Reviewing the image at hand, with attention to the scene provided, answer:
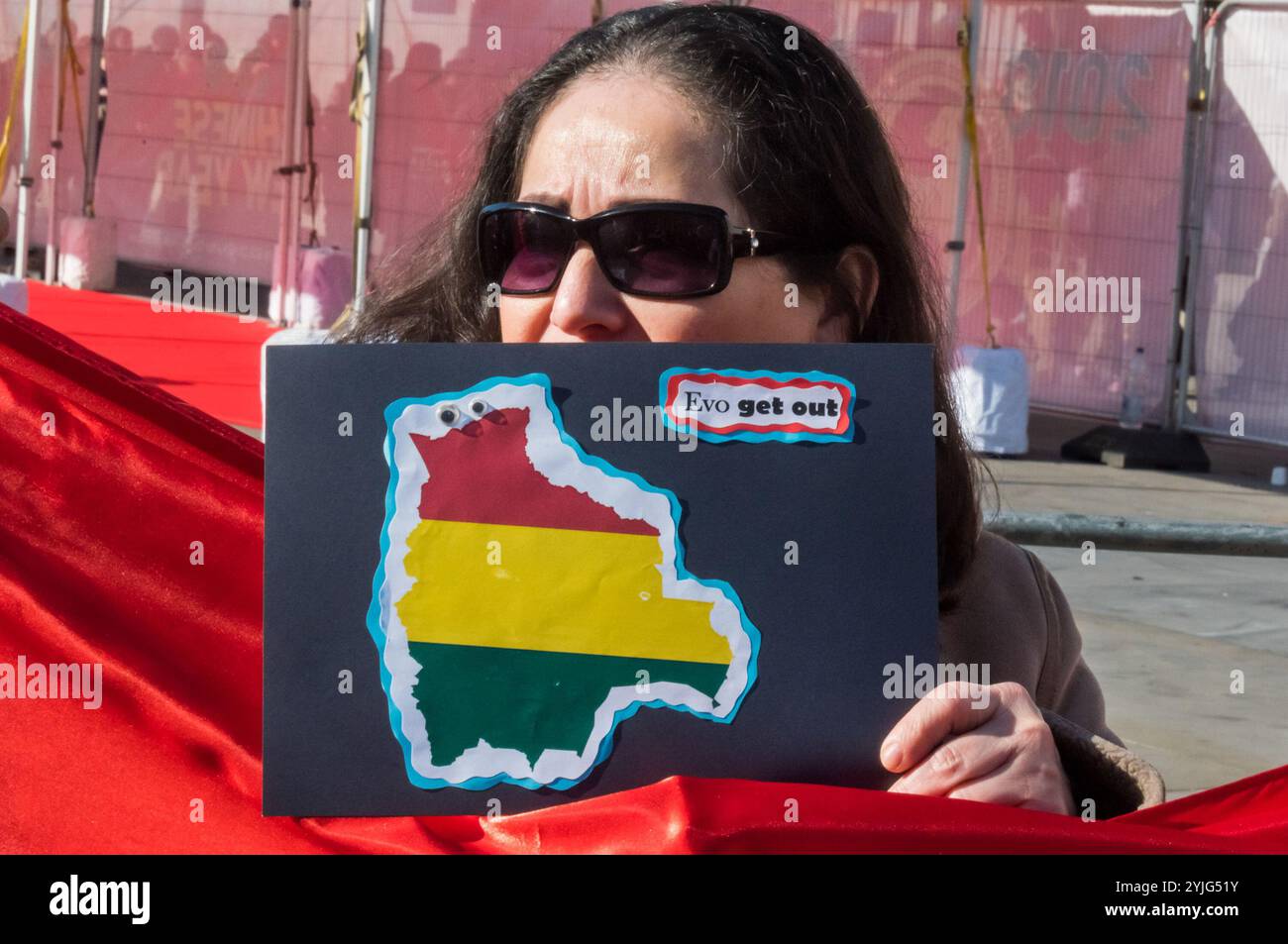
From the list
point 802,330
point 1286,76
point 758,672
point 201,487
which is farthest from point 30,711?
point 1286,76

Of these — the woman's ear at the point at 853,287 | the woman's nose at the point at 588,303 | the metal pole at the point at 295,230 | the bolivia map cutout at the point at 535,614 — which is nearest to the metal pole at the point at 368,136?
the metal pole at the point at 295,230

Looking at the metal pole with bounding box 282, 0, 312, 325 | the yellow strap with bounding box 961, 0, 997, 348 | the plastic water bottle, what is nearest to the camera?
the yellow strap with bounding box 961, 0, 997, 348

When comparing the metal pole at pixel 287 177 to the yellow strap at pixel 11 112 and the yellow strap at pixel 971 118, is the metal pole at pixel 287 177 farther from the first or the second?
the yellow strap at pixel 971 118

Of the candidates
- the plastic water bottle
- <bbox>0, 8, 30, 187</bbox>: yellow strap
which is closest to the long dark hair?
<bbox>0, 8, 30, 187</bbox>: yellow strap

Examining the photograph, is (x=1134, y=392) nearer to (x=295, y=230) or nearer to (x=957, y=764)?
(x=295, y=230)

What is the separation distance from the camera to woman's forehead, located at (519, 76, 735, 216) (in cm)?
153

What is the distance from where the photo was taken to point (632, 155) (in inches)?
60.6

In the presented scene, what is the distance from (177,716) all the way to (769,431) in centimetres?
61

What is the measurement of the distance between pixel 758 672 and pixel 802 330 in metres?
0.45

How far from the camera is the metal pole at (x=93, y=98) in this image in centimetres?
1062

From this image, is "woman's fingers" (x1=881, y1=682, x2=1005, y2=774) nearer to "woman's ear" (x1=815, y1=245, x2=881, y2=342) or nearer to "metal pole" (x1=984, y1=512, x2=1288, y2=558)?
"woman's ear" (x1=815, y1=245, x2=881, y2=342)
